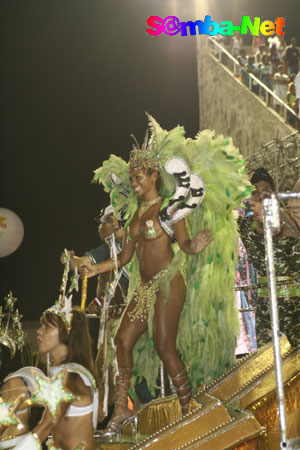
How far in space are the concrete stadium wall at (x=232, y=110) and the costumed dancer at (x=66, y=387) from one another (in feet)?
18.4

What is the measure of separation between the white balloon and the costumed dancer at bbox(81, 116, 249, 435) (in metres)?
4.68

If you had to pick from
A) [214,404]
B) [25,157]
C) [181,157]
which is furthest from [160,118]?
[214,404]

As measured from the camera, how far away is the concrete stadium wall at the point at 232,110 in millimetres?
8867

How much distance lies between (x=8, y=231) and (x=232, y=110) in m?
4.06

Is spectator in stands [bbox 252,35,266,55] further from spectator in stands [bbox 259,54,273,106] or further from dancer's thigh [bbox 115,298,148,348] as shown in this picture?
dancer's thigh [bbox 115,298,148,348]

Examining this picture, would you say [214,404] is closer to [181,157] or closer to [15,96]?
[181,157]

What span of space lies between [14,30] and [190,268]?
7744 mm

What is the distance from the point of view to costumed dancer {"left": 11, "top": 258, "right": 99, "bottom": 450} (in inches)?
110

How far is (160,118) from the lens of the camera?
963 cm

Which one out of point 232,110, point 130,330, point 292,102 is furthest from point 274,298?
point 232,110

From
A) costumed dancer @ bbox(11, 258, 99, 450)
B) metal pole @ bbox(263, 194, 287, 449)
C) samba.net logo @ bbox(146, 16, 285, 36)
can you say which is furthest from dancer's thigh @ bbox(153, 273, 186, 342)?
samba.net logo @ bbox(146, 16, 285, 36)

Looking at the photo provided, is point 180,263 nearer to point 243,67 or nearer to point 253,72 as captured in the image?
point 253,72

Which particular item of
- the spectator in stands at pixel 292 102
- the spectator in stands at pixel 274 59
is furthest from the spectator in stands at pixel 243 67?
the spectator in stands at pixel 292 102

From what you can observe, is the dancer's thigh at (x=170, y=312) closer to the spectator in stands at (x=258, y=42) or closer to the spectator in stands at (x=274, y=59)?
the spectator in stands at (x=274, y=59)
